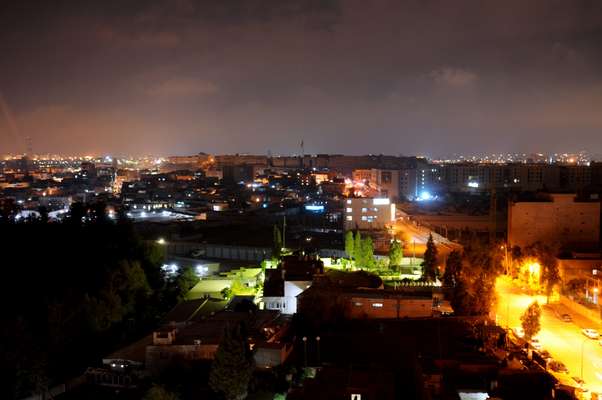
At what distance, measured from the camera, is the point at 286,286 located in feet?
22.3

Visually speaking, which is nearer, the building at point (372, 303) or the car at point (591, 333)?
the car at point (591, 333)

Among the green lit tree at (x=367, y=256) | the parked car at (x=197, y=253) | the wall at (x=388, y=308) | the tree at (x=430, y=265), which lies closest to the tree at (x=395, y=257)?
the green lit tree at (x=367, y=256)

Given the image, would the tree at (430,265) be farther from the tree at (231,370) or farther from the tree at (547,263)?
the tree at (231,370)

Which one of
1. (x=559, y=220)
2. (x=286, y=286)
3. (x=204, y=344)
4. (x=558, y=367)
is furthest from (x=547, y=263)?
(x=204, y=344)

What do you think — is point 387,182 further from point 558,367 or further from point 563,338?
point 558,367

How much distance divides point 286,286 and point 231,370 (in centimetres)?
240

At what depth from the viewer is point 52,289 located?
814cm

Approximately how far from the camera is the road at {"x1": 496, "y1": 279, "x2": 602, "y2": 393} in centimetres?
508

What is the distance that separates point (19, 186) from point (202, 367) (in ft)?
85.9

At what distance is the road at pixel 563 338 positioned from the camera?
5078 millimetres

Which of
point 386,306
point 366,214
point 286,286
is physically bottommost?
point 386,306

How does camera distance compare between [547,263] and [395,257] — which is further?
[395,257]

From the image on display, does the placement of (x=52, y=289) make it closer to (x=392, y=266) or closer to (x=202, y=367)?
(x=202, y=367)

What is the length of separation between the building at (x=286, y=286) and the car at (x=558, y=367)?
8.91ft
